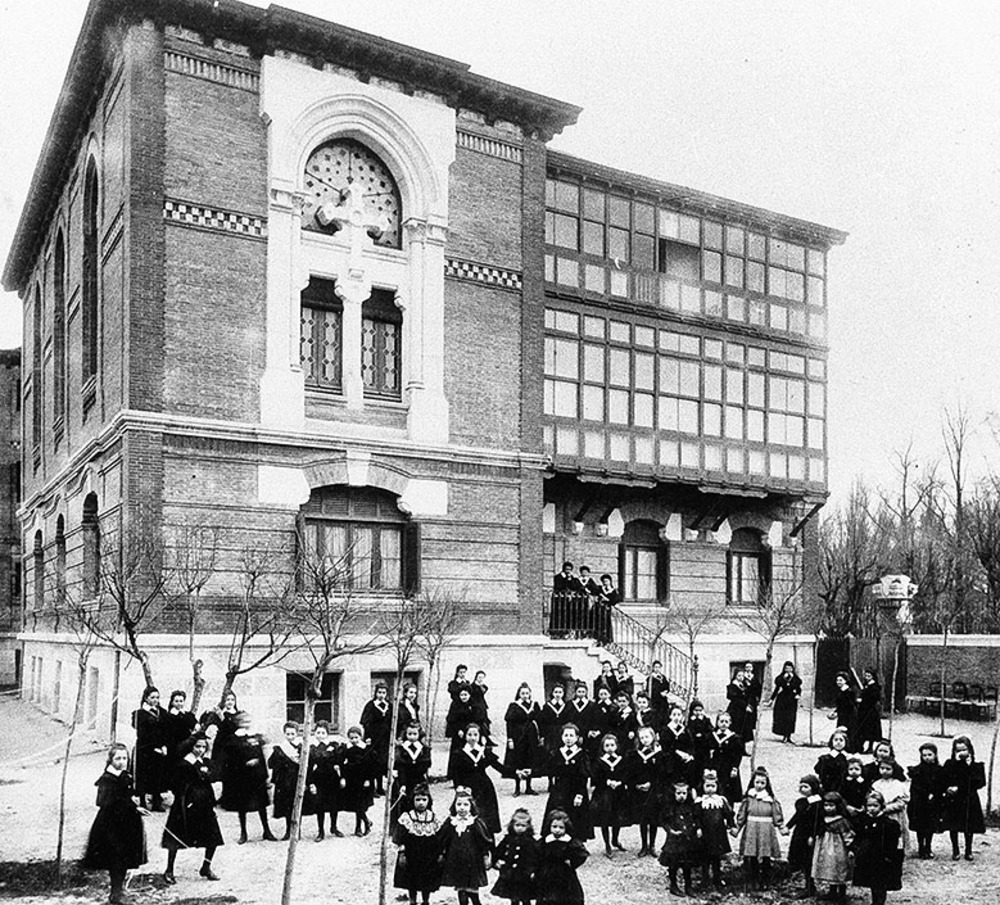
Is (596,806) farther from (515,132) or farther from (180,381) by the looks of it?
(515,132)

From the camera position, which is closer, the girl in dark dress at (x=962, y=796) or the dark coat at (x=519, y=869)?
the dark coat at (x=519, y=869)

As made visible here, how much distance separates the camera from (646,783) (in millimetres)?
14062

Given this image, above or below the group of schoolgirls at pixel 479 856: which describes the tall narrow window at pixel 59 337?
above

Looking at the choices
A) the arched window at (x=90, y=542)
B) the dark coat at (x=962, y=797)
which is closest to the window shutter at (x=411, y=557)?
the arched window at (x=90, y=542)

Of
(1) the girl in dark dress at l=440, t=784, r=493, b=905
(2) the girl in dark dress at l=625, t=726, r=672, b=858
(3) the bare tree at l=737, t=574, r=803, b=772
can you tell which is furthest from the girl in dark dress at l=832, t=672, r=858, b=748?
(1) the girl in dark dress at l=440, t=784, r=493, b=905

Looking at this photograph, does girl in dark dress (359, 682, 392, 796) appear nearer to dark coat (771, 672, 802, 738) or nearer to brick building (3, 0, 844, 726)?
brick building (3, 0, 844, 726)

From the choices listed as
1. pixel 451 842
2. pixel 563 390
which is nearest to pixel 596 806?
pixel 451 842

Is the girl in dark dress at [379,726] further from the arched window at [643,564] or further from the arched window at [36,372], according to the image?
the arched window at [36,372]

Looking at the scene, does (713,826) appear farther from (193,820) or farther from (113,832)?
(113,832)

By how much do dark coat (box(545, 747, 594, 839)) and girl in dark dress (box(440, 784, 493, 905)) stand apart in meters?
2.52

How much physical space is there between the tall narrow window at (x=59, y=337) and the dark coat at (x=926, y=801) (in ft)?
69.5

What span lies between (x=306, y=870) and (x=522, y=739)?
5649 mm

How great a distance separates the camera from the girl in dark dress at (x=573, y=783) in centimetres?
1380

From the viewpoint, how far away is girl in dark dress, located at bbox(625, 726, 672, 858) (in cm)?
1390
